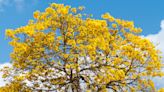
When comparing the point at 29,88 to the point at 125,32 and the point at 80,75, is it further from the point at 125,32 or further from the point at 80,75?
the point at 125,32

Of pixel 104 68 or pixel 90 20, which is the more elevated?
pixel 90 20

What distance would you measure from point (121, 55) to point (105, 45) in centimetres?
166

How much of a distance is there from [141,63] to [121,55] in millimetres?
1657

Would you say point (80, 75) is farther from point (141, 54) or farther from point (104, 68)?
point (141, 54)

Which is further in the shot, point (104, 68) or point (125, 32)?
point (125, 32)

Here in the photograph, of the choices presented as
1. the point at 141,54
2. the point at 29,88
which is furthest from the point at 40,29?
the point at 141,54

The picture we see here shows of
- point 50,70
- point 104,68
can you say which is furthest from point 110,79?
point 50,70

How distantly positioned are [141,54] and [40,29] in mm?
7712

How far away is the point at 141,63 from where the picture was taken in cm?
4078

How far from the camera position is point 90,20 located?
4034 centimetres

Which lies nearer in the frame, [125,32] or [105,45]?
[105,45]

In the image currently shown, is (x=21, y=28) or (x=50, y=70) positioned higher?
(x=21, y=28)

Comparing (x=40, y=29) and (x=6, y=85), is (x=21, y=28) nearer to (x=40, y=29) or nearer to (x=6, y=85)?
(x=40, y=29)

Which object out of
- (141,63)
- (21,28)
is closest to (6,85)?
(21,28)
